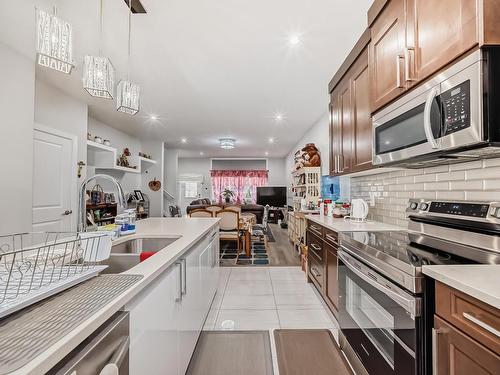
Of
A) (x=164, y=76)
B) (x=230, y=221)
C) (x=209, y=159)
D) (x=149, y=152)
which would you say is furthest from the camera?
(x=209, y=159)

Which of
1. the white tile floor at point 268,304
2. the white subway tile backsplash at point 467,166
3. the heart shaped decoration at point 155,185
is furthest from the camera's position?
the heart shaped decoration at point 155,185

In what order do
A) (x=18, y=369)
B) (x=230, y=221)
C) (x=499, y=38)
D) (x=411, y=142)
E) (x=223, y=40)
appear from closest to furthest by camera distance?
1. (x=18, y=369)
2. (x=499, y=38)
3. (x=411, y=142)
4. (x=223, y=40)
5. (x=230, y=221)

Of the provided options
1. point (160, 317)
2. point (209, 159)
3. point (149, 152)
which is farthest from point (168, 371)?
point (209, 159)

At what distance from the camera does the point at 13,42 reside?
8.34 ft

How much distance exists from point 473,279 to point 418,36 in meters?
1.27

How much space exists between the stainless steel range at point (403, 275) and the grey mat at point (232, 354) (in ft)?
2.02

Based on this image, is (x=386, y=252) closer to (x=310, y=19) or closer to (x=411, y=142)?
(x=411, y=142)

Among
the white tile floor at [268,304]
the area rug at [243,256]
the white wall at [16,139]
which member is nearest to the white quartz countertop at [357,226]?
the white tile floor at [268,304]

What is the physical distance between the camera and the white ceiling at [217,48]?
81.0 inches

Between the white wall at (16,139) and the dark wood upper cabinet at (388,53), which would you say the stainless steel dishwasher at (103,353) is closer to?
the dark wood upper cabinet at (388,53)

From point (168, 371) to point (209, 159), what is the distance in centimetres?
1006

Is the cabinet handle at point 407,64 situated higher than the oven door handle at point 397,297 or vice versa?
the cabinet handle at point 407,64

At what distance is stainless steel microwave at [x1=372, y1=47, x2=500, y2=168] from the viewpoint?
1.01 metres

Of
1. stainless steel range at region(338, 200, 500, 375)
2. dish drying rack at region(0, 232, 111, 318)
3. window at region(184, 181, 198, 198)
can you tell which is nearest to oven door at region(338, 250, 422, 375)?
stainless steel range at region(338, 200, 500, 375)
